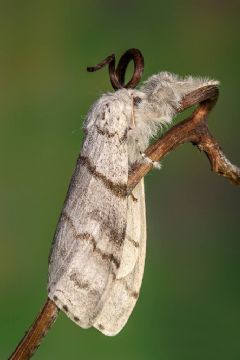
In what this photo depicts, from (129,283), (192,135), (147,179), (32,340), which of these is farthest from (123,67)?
(147,179)

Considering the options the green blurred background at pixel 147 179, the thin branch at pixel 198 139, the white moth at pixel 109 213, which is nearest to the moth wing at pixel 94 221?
the white moth at pixel 109 213

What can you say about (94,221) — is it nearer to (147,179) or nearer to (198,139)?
(198,139)

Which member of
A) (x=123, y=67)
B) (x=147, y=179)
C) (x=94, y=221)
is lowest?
(x=147, y=179)

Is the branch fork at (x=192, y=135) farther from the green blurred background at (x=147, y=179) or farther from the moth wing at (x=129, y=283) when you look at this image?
the green blurred background at (x=147, y=179)

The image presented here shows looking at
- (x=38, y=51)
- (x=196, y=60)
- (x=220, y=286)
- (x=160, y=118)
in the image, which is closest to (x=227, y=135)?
(x=196, y=60)

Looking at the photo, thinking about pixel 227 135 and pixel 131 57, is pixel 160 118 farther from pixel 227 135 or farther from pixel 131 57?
pixel 227 135

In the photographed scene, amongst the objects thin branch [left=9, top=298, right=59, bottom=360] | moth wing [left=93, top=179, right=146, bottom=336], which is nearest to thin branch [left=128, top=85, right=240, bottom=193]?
moth wing [left=93, top=179, right=146, bottom=336]
